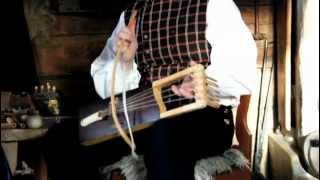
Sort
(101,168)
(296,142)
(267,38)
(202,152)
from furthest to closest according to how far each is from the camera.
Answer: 1. (267,38)
2. (296,142)
3. (101,168)
4. (202,152)

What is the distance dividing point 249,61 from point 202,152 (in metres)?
0.36

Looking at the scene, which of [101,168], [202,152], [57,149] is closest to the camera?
[202,152]

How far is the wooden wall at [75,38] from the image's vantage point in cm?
234

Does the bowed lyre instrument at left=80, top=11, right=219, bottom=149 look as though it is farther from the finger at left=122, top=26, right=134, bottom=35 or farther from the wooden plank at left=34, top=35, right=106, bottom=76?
the wooden plank at left=34, top=35, right=106, bottom=76

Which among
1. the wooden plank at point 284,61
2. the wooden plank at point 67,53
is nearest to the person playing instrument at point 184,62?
the wooden plank at point 67,53

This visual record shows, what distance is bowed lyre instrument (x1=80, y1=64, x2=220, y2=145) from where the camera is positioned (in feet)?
5.04

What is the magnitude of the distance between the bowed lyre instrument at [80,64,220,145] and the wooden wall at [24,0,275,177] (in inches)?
26.6

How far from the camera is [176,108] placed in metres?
1.62

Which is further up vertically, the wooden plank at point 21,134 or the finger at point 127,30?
the finger at point 127,30

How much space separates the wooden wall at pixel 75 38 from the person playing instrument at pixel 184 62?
0.28 meters

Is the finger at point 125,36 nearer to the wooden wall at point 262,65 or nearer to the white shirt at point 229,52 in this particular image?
the white shirt at point 229,52

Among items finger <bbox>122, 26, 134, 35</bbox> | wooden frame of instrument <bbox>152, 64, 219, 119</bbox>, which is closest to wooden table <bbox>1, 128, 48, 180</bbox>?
finger <bbox>122, 26, 134, 35</bbox>

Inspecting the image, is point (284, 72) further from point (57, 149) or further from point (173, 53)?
point (57, 149)

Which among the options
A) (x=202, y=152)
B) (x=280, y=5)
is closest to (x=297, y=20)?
(x=280, y=5)
